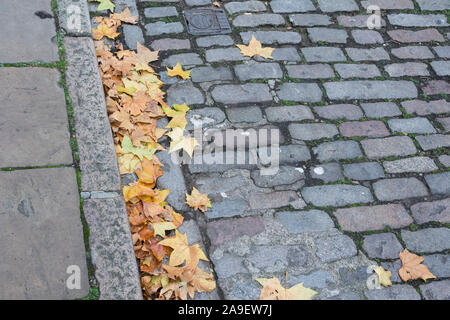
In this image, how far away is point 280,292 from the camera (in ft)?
7.16

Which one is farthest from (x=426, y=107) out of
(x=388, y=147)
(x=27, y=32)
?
(x=27, y=32)

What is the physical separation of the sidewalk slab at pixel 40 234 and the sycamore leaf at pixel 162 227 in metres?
0.35

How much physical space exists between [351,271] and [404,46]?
2.00m

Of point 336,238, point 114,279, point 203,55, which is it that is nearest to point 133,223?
point 114,279

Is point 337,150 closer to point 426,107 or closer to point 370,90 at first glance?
point 370,90

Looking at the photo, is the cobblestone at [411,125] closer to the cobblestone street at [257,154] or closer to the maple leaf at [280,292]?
the cobblestone street at [257,154]

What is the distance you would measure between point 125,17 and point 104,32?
0.24 m

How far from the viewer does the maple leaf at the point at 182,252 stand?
7.20 feet

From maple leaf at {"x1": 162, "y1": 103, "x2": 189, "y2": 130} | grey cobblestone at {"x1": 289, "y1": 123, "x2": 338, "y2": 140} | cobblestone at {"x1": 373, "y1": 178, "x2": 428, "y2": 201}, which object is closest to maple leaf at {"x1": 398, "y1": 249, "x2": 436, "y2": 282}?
cobblestone at {"x1": 373, "y1": 178, "x2": 428, "y2": 201}

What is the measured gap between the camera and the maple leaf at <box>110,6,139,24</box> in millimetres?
3299

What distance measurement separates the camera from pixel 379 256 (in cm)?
239

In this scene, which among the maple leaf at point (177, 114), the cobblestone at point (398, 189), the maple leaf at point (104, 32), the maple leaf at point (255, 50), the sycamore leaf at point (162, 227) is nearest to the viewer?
the sycamore leaf at point (162, 227)

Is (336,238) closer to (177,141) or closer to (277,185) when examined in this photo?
(277,185)

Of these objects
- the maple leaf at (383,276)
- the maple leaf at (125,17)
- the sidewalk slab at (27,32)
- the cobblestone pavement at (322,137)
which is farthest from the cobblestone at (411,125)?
the sidewalk slab at (27,32)
